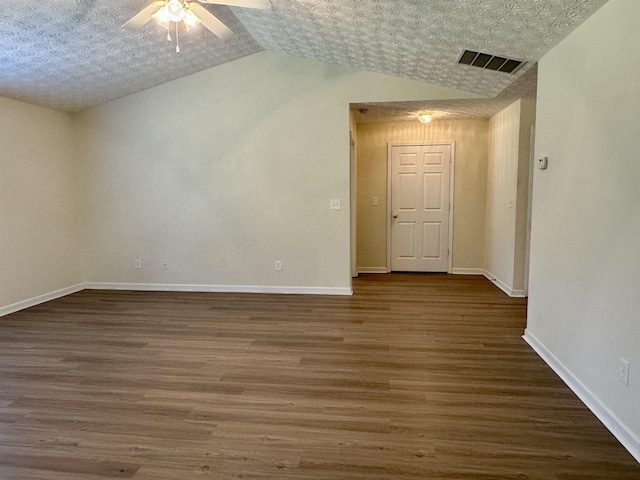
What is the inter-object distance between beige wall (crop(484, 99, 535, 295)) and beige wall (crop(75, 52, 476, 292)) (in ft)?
4.80

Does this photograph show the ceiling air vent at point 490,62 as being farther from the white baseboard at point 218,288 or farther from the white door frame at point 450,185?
the white baseboard at point 218,288

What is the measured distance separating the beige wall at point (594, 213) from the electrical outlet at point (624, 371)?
0.03 meters

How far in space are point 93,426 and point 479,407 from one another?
2.18 meters

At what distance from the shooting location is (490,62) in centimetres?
346

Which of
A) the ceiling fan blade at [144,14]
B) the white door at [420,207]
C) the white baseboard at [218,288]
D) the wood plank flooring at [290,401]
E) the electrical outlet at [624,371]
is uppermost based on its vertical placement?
the ceiling fan blade at [144,14]

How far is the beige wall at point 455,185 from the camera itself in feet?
19.3

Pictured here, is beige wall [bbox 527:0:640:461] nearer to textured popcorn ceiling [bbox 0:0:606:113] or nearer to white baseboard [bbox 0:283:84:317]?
textured popcorn ceiling [bbox 0:0:606:113]

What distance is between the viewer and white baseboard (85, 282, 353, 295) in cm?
496

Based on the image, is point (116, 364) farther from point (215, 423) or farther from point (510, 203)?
point (510, 203)

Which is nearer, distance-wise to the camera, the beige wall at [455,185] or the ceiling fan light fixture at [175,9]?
the ceiling fan light fixture at [175,9]

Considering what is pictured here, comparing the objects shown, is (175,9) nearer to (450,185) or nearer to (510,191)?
(510,191)

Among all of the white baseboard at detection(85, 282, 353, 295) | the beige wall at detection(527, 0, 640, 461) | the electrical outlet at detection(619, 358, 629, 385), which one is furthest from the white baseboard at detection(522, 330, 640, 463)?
the white baseboard at detection(85, 282, 353, 295)

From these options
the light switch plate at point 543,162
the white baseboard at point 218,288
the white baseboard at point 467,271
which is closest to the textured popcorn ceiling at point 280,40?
the light switch plate at point 543,162

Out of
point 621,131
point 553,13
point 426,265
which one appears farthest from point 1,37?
point 426,265
